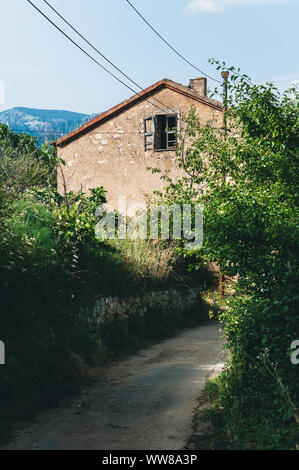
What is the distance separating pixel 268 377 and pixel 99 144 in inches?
590

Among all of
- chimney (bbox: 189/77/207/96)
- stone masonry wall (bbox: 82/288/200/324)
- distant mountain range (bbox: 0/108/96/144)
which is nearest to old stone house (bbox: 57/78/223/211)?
chimney (bbox: 189/77/207/96)

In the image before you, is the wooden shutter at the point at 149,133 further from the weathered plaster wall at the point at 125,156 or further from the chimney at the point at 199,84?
the chimney at the point at 199,84

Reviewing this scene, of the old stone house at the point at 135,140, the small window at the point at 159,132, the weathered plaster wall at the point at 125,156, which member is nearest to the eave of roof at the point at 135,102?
the old stone house at the point at 135,140

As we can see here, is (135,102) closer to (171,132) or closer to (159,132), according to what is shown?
(159,132)

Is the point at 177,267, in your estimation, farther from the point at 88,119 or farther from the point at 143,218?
the point at 88,119

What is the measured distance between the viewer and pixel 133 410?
6691 millimetres

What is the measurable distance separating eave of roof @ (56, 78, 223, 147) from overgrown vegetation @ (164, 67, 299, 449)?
34.9ft

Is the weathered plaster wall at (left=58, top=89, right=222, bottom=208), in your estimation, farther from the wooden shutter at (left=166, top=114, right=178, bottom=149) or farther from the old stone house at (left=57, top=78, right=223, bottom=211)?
the wooden shutter at (left=166, top=114, right=178, bottom=149)

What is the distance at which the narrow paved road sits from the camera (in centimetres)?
548

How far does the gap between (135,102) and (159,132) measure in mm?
1575

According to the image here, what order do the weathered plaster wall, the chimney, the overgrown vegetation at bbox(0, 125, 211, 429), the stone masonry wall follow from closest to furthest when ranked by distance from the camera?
the overgrown vegetation at bbox(0, 125, 211, 429)
the stone masonry wall
the weathered plaster wall
the chimney

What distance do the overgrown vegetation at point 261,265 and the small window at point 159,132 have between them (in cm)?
1125

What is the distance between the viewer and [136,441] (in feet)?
17.9
